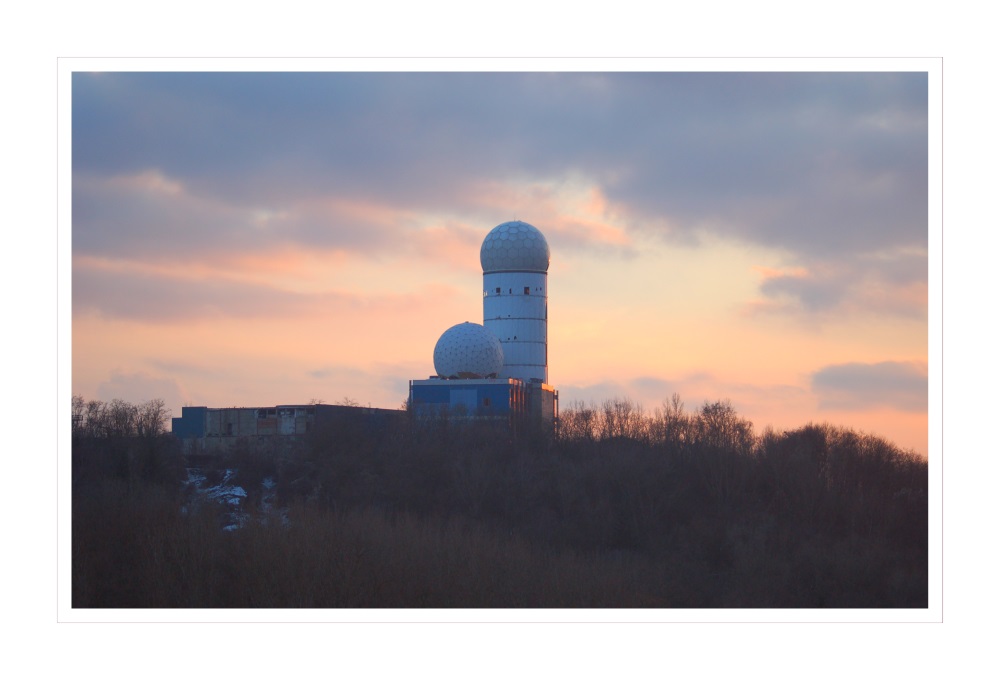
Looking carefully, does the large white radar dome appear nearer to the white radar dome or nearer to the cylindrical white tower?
the cylindrical white tower

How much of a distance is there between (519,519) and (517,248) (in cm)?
1406

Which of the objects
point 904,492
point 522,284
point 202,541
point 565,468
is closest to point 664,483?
point 565,468

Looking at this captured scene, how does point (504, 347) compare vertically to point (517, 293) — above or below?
below

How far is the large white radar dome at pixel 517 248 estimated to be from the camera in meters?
45.8

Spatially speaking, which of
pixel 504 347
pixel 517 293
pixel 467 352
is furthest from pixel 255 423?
pixel 517 293

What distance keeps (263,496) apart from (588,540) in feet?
37.6

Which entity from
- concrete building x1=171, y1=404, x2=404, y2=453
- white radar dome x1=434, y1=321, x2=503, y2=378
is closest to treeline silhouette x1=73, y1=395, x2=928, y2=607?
concrete building x1=171, y1=404, x2=404, y2=453

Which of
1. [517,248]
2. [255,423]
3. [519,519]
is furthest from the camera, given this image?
[517,248]

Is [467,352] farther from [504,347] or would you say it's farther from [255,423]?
[255,423]

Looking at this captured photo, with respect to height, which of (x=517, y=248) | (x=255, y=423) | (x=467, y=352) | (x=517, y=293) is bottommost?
(x=255, y=423)

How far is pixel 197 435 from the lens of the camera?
141 ft

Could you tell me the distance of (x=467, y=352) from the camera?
42.9 meters

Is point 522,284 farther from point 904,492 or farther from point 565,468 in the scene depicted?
point 904,492

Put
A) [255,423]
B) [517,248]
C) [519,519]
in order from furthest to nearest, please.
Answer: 1. [517,248]
2. [255,423]
3. [519,519]
